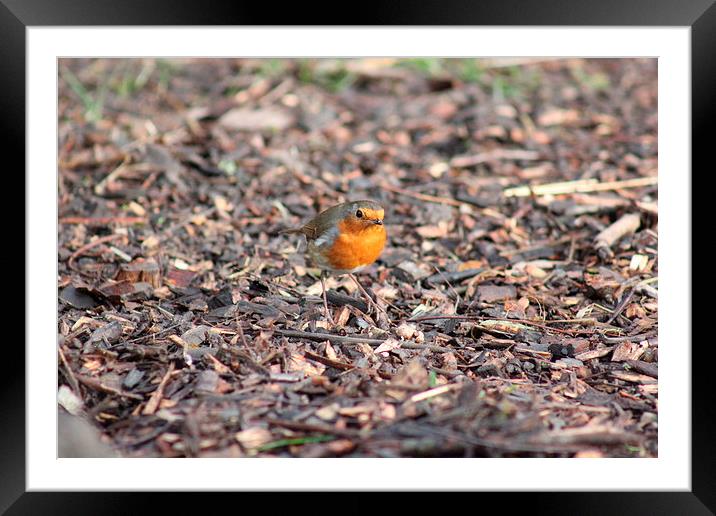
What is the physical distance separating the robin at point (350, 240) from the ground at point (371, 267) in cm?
16

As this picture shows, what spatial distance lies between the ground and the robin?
161 mm

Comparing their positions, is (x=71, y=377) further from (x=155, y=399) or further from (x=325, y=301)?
(x=325, y=301)

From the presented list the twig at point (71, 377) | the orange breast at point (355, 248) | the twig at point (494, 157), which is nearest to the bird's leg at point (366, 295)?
the orange breast at point (355, 248)

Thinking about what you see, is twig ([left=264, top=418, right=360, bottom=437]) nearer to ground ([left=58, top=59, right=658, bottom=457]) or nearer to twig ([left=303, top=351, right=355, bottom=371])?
ground ([left=58, top=59, right=658, bottom=457])

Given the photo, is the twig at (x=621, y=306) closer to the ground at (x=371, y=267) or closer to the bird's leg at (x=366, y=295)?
the ground at (x=371, y=267)

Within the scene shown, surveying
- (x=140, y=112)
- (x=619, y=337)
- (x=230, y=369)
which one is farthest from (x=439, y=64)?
(x=230, y=369)

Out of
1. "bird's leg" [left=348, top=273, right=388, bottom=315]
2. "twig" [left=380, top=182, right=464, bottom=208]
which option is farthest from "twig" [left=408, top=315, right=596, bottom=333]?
"twig" [left=380, top=182, right=464, bottom=208]

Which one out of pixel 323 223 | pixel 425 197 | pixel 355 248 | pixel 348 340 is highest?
pixel 425 197

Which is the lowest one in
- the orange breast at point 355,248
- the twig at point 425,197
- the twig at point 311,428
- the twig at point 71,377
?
the twig at point 311,428

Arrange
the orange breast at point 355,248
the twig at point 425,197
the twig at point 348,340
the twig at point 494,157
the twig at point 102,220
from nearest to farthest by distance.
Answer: the twig at point 348,340, the orange breast at point 355,248, the twig at point 102,220, the twig at point 425,197, the twig at point 494,157

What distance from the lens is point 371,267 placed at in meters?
5.11
